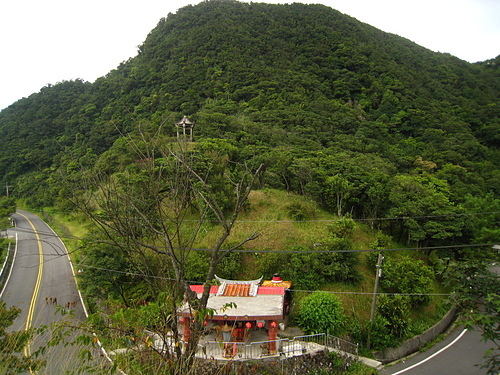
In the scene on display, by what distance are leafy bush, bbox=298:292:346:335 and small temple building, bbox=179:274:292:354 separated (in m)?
0.86

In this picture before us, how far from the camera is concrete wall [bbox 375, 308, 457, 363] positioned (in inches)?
460

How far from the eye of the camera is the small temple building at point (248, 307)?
396 inches

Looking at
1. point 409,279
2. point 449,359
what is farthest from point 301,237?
point 449,359

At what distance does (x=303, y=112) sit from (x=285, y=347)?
28.8 m

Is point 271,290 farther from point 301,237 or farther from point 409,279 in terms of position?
point 409,279

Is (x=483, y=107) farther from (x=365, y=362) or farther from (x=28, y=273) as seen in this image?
(x=28, y=273)

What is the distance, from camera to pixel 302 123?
3366 cm

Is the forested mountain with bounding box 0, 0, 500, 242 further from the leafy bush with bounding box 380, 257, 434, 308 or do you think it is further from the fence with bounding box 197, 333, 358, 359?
the fence with bounding box 197, 333, 358, 359

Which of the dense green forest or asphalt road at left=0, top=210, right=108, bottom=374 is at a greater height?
the dense green forest

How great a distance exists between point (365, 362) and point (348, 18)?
7409 centimetres

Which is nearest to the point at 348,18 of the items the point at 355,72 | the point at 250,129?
the point at 355,72

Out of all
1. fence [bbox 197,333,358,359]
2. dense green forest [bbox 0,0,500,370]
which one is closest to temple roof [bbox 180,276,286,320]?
fence [bbox 197,333,358,359]

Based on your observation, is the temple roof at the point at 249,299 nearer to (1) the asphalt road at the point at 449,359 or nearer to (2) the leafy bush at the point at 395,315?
(2) the leafy bush at the point at 395,315

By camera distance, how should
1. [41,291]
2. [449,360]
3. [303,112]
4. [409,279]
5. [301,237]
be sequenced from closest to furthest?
1. [449,360]
2. [409,279]
3. [301,237]
4. [41,291]
5. [303,112]
